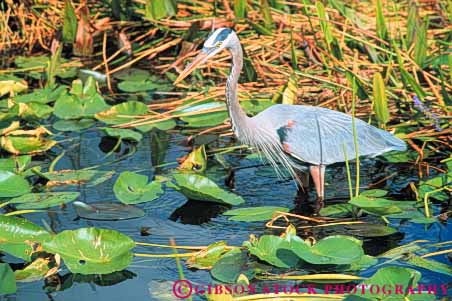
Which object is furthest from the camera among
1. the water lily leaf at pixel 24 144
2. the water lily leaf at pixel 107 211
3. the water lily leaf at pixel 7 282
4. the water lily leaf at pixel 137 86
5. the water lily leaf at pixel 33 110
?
the water lily leaf at pixel 137 86

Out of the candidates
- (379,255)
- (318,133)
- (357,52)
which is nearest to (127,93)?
(357,52)

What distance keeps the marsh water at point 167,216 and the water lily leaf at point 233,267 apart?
0.20 ft

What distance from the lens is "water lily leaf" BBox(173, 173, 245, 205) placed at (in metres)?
4.18

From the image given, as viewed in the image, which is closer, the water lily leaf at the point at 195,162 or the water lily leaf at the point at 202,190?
the water lily leaf at the point at 202,190

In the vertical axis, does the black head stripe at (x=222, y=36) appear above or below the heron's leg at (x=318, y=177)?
above

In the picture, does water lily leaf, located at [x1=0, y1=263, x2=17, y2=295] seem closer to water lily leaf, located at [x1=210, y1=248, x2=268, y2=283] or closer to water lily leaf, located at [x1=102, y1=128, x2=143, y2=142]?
water lily leaf, located at [x1=210, y1=248, x2=268, y2=283]

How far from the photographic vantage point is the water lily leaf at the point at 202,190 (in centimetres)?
418

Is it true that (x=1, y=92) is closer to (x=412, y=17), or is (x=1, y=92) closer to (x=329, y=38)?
(x=329, y=38)

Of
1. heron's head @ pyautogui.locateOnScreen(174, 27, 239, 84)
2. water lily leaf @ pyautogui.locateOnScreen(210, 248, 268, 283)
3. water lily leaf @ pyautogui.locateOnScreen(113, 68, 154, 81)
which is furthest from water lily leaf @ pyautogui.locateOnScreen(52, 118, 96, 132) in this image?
water lily leaf @ pyautogui.locateOnScreen(210, 248, 268, 283)

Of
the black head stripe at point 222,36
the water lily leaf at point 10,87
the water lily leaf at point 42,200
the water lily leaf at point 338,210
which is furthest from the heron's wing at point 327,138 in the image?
the water lily leaf at point 10,87

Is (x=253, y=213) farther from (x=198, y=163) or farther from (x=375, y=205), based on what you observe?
(x=198, y=163)

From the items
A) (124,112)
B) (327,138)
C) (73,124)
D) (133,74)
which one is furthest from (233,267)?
(133,74)

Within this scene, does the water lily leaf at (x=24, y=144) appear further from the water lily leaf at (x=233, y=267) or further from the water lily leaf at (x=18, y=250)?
the water lily leaf at (x=233, y=267)

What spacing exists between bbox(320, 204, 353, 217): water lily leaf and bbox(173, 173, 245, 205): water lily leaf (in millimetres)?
395
